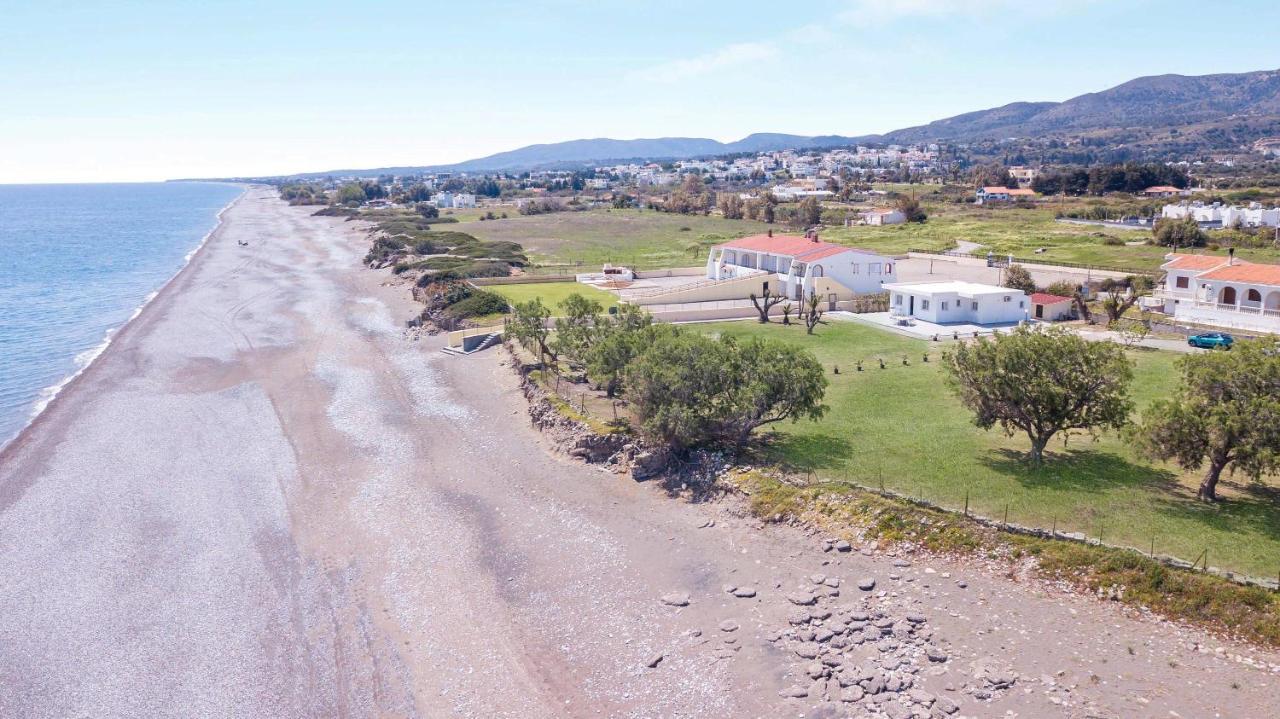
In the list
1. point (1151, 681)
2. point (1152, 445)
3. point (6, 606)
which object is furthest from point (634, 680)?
point (6, 606)

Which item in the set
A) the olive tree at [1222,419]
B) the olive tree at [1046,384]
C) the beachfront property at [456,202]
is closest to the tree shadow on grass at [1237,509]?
the olive tree at [1222,419]

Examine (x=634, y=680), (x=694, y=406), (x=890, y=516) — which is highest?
Result: (x=694, y=406)

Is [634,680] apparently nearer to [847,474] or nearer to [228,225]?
[847,474]

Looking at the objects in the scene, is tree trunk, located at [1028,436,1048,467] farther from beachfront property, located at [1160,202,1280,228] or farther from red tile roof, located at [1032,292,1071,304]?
→ beachfront property, located at [1160,202,1280,228]

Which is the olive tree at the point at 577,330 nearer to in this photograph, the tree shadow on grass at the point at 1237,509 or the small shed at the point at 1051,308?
the tree shadow on grass at the point at 1237,509

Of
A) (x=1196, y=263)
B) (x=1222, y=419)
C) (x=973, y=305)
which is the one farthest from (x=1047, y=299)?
(x=1222, y=419)
